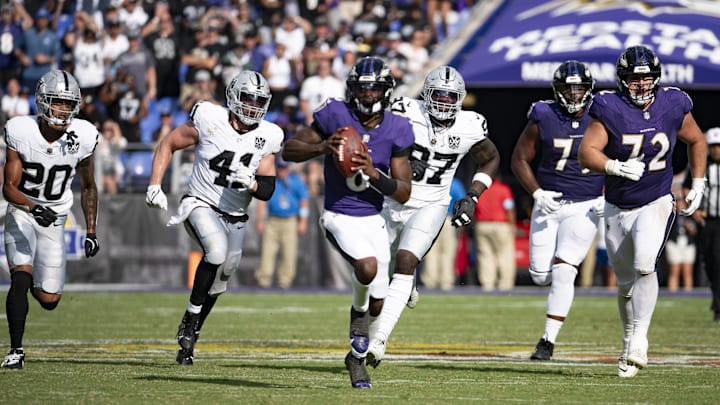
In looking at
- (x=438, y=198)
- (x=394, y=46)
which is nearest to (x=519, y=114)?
(x=394, y=46)

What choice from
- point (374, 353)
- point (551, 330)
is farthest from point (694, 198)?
point (374, 353)

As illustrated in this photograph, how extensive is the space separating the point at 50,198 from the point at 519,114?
38.5ft

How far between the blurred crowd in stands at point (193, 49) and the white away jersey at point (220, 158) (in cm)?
882

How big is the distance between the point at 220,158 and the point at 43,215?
46.1 inches

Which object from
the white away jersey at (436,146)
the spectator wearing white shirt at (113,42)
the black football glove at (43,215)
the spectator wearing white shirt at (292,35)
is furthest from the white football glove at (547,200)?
the spectator wearing white shirt at (113,42)

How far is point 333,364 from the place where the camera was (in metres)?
8.18

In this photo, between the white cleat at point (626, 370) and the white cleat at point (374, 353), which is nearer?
the white cleat at point (374, 353)

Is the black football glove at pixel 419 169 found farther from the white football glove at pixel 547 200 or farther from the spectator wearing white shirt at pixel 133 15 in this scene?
the spectator wearing white shirt at pixel 133 15

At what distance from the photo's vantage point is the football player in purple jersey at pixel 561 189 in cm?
876

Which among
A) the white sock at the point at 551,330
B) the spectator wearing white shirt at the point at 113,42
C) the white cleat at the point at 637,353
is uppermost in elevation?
the white cleat at the point at 637,353

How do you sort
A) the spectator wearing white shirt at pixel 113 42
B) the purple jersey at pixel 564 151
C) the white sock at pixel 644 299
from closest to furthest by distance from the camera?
the white sock at pixel 644 299 → the purple jersey at pixel 564 151 → the spectator wearing white shirt at pixel 113 42

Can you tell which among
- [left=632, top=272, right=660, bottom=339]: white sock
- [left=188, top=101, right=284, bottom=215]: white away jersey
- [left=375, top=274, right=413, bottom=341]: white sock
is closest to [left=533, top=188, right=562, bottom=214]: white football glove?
[left=632, top=272, right=660, bottom=339]: white sock

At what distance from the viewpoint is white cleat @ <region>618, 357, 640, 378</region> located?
24.1 feet

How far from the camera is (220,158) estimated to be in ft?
27.3
